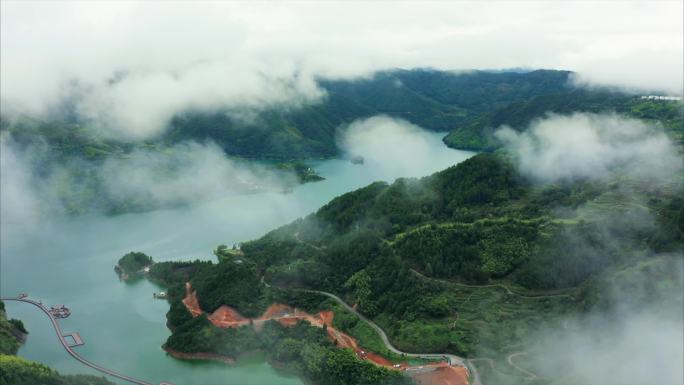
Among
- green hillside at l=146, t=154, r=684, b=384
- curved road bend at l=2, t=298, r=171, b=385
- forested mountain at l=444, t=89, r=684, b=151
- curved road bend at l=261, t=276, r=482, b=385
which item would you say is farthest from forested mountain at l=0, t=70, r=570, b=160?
curved road bend at l=261, t=276, r=482, b=385

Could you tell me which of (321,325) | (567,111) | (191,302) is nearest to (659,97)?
(567,111)

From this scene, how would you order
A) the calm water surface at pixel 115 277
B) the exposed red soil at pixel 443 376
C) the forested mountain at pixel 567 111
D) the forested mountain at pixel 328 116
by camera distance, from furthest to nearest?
the forested mountain at pixel 328 116 → the forested mountain at pixel 567 111 → the calm water surface at pixel 115 277 → the exposed red soil at pixel 443 376

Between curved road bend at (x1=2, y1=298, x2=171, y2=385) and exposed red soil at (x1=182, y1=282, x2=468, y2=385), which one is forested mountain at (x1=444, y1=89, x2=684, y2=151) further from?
curved road bend at (x1=2, y1=298, x2=171, y2=385)

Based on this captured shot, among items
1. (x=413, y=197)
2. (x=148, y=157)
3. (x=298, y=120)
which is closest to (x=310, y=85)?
(x=298, y=120)

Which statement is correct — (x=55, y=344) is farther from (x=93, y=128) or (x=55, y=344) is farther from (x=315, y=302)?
(x=93, y=128)

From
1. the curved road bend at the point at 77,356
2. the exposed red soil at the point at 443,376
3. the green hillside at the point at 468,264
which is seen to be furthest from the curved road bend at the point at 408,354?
the curved road bend at the point at 77,356

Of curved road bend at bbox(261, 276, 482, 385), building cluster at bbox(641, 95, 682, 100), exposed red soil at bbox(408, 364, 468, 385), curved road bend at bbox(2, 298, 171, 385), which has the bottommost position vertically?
exposed red soil at bbox(408, 364, 468, 385)

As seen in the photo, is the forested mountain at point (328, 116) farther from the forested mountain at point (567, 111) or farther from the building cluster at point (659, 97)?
the building cluster at point (659, 97)

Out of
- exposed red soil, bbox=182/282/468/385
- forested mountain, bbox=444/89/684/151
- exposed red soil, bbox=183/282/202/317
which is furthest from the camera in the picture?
forested mountain, bbox=444/89/684/151
